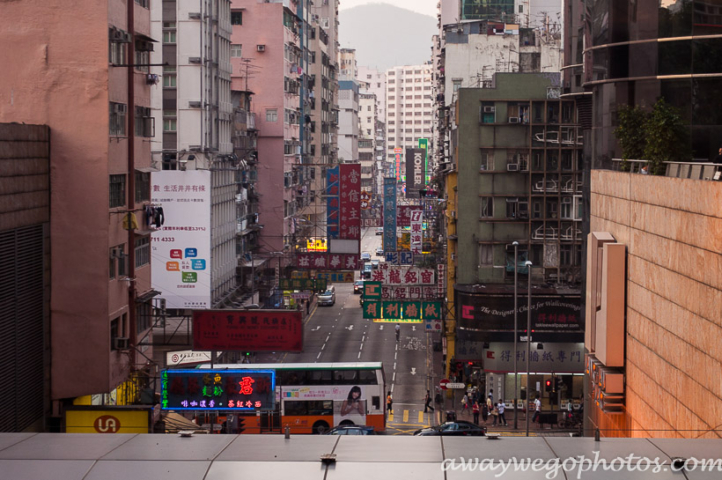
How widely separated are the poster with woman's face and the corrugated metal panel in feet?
53.5

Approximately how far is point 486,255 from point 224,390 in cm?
2106

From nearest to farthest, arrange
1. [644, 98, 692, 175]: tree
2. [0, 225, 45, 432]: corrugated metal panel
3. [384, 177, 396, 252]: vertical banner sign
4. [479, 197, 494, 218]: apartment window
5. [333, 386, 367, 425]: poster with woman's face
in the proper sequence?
[644, 98, 692, 175]: tree → [0, 225, 45, 432]: corrugated metal panel → [333, 386, 367, 425]: poster with woman's face → [479, 197, 494, 218]: apartment window → [384, 177, 396, 252]: vertical banner sign

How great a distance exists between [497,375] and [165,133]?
23.2 metres

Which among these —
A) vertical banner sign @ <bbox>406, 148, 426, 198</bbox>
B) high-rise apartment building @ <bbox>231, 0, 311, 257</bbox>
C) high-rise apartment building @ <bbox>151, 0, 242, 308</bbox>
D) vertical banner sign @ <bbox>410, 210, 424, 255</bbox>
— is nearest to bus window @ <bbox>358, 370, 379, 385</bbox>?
high-rise apartment building @ <bbox>151, 0, 242, 308</bbox>

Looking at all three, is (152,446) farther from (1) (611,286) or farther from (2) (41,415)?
(2) (41,415)

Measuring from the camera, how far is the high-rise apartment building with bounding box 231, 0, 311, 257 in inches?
2724

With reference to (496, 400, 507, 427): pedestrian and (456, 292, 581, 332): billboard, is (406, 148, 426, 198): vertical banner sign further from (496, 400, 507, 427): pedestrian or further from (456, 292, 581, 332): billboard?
(496, 400, 507, 427): pedestrian

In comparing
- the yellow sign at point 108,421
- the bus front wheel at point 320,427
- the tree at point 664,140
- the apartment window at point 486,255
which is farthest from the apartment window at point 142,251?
the apartment window at point 486,255

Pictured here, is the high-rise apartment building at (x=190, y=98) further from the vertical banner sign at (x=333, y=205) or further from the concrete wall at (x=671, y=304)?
the concrete wall at (x=671, y=304)

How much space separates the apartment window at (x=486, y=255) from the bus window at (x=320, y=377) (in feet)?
44.6

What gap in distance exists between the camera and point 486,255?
4866cm

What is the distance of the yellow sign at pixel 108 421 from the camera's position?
23172 millimetres

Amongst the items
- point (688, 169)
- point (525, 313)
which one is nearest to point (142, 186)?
point (688, 169)

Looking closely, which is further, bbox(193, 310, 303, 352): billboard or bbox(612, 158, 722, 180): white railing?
bbox(193, 310, 303, 352): billboard
